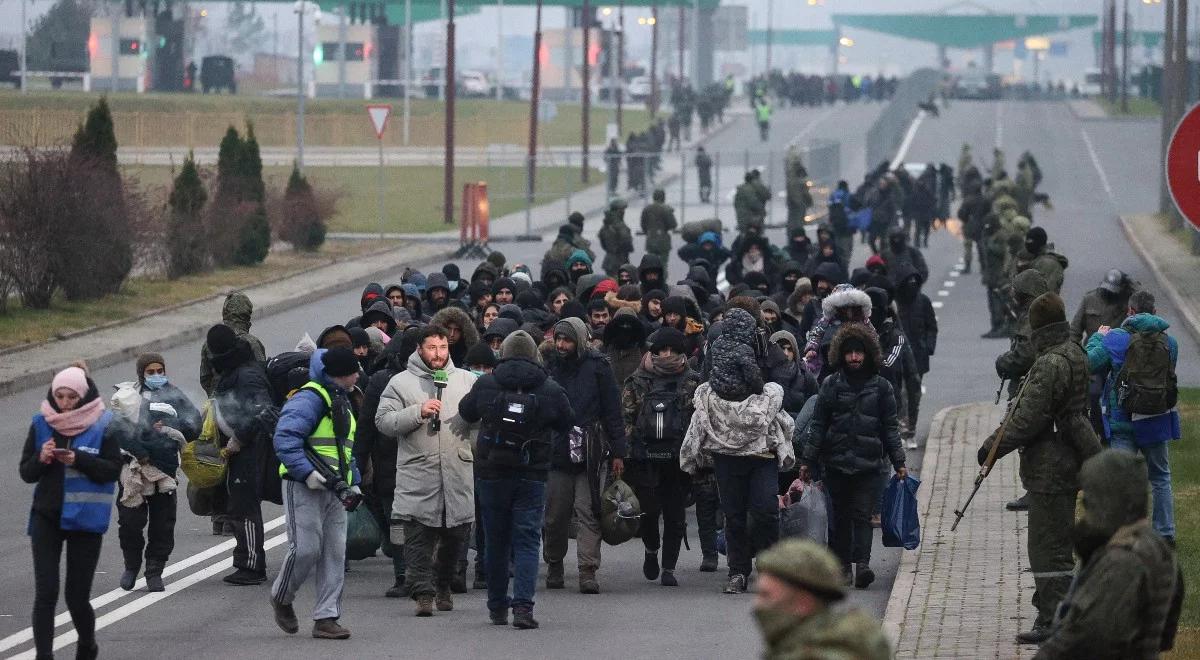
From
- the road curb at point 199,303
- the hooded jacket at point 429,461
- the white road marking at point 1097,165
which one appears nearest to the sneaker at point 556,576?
the hooded jacket at point 429,461

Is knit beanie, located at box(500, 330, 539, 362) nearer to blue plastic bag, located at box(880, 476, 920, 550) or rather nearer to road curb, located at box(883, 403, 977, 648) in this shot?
road curb, located at box(883, 403, 977, 648)

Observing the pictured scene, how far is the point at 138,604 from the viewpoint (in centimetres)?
1220

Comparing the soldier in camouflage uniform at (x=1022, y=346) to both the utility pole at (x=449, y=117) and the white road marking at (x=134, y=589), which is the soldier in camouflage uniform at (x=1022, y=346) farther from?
the utility pole at (x=449, y=117)

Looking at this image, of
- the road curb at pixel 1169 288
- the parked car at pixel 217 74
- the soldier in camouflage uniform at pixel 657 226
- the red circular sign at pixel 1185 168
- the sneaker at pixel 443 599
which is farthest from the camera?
the parked car at pixel 217 74

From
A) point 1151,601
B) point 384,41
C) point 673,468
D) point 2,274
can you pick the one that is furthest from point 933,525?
point 384,41

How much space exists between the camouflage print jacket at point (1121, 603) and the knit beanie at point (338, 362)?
5051 mm

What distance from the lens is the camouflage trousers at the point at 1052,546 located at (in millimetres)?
10312

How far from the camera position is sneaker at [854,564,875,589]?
12.8m

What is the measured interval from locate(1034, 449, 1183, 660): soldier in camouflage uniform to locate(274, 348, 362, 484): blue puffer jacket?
15.9 feet

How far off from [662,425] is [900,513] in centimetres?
146

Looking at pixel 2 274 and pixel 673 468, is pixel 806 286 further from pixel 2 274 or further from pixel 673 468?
pixel 2 274

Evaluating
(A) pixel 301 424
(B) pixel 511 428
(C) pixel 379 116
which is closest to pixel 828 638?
(A) pixel 301 424

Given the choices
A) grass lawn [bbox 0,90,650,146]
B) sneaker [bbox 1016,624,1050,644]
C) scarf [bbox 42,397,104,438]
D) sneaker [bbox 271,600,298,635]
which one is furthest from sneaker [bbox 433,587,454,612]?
grass lawn [bbox 0,90,650,146]

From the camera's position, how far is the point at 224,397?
40.7 ft
